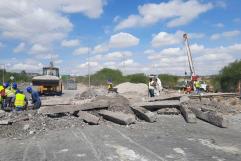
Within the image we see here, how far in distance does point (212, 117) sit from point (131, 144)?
448cm

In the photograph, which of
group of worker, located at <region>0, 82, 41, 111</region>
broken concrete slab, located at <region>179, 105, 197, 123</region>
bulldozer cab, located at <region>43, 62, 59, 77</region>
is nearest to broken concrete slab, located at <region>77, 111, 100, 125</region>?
group of worker, located at <region>0, 82, 41, 111</region>

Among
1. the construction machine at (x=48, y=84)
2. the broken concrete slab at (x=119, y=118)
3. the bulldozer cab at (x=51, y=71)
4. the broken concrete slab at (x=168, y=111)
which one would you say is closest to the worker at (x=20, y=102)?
the broken concrete slab at (x=119, y=118)

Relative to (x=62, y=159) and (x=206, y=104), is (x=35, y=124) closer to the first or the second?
(x=62, y=159)

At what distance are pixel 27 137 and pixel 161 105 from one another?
5.65 metres

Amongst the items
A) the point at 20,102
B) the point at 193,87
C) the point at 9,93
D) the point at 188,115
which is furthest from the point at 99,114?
the point at 193,87

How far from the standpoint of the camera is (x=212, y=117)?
12039mm

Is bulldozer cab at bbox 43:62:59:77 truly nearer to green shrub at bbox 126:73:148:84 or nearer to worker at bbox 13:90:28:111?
worker at bbox 13:90:28:111

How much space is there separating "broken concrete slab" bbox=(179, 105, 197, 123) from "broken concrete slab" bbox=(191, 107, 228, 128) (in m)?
0.35

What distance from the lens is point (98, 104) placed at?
12812 millimetres

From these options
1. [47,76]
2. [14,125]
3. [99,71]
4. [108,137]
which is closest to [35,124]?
[14,125]

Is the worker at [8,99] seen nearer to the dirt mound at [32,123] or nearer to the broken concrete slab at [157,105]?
the dirt mound at [32,123]

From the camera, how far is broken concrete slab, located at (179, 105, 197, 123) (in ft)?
39.8

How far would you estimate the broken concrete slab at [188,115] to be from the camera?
39.8ft

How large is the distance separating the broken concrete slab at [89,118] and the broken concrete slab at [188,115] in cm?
328
